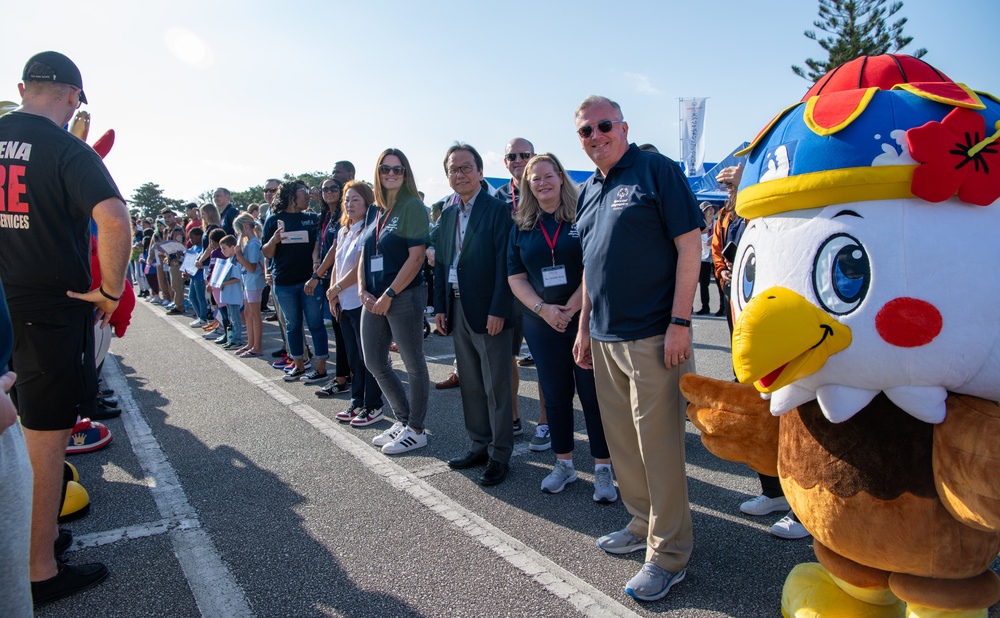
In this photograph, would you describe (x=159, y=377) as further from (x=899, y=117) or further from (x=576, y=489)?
(x=899, y=117)

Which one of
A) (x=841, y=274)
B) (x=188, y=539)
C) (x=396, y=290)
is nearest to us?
(x=841, y=274)

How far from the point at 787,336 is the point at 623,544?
66.2 inches

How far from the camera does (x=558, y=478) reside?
377cm

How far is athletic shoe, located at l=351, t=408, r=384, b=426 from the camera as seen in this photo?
5207 mm

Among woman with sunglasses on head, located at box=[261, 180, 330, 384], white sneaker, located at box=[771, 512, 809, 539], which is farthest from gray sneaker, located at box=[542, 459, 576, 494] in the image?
woman with sunglasses on head, located at box=[261, 180, 330, 384]

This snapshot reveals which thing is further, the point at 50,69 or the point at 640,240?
the point at 50,69

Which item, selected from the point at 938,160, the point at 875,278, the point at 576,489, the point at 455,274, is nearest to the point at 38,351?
the point at 455,274

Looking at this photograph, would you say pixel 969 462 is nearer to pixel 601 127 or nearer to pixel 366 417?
pixel 601 127

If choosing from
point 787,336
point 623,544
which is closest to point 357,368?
point 623,544

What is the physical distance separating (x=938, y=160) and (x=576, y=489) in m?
2.74

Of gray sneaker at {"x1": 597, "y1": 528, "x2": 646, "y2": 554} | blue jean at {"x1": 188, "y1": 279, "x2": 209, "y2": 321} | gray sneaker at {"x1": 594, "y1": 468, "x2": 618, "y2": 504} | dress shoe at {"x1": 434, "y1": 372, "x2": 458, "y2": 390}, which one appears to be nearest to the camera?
gray sneaker at {"x1": 597, "y1": 528, "x2": 646, "y2": 554}

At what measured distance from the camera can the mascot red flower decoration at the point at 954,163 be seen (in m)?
1.58

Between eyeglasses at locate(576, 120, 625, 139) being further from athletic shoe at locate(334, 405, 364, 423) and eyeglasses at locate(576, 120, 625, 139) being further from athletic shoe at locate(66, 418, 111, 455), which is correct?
athletic shoe at locate(66, 418, 111, 455)

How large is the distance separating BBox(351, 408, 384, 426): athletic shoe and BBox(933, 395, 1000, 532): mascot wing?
427 centimetres
